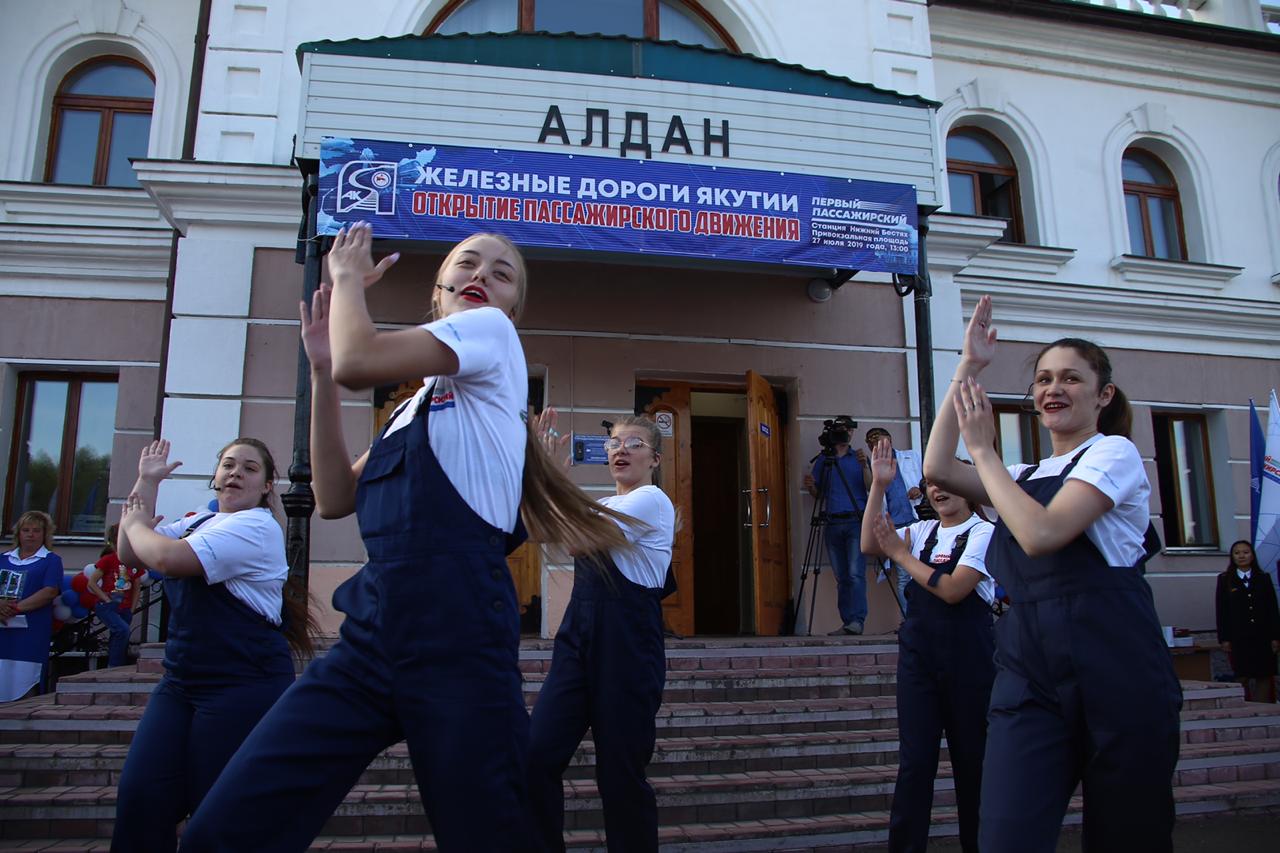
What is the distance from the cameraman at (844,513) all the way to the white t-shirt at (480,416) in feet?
23.5

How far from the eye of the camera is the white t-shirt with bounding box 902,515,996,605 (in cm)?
419

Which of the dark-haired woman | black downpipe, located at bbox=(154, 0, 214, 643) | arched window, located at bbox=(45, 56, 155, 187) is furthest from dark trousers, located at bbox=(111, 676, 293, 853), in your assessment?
the dark-haired woman

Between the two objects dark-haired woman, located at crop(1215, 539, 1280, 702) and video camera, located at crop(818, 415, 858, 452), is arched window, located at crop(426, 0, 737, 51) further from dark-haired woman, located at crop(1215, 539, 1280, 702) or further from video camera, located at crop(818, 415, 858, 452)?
dark-haired woman, located at crop(1215, 539, 1280, 702)

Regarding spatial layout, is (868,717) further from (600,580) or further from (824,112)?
(824,112)

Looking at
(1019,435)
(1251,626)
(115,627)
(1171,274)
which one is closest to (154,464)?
(115,627)

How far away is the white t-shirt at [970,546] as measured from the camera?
419cm

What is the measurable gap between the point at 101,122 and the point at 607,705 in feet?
33.4

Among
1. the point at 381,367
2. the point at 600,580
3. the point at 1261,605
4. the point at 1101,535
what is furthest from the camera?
the point at 1261,605

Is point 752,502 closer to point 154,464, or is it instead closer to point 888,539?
point 888,539

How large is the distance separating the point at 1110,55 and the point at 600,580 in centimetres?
1255

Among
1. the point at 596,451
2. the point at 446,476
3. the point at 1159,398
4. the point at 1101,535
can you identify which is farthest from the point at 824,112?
the point at 446,476

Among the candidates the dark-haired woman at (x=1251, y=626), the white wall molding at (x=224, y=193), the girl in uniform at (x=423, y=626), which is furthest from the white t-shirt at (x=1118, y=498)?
the dark-haired woman at (x=1251, y=626)

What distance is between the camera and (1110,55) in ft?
42.7

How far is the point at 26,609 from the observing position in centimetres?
740
